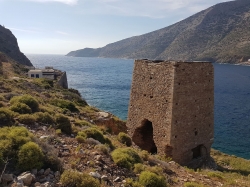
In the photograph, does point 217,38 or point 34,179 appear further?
point 217,38

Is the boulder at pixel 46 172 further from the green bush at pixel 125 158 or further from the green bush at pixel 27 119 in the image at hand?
the green bush at pixel 27 119

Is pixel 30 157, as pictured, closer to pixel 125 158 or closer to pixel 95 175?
pixel 95 175

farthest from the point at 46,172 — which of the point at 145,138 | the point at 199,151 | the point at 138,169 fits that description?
the point at 199,151

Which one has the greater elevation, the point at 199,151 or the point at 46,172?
the point at 46,172

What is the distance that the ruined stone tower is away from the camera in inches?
486

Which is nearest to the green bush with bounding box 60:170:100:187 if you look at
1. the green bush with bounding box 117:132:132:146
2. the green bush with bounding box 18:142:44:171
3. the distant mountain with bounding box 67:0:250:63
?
the green bush with bounding box 18:142:44:171

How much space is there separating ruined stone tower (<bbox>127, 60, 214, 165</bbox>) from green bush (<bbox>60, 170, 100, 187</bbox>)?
7.12 meters

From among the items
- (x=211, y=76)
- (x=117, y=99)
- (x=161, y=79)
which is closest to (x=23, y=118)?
(x=161, y=79)

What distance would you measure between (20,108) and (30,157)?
4.72 m

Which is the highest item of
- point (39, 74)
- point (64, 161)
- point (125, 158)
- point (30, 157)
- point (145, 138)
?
point (39, 74)

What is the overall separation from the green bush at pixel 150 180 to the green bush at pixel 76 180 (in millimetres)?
1448

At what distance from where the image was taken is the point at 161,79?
12758mm

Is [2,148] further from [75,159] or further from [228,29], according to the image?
[228,29]

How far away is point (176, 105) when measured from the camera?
12.3 m
